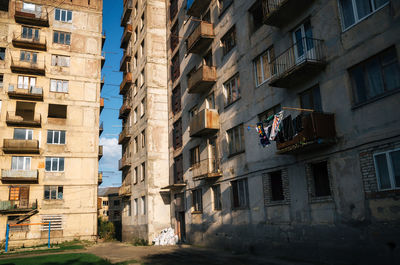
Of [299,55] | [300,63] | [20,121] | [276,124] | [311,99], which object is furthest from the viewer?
[20,121]

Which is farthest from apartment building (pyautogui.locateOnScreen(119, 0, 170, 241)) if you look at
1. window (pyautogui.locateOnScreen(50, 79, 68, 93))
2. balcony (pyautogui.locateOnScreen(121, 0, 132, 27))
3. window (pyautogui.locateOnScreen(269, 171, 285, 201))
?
window (pyautogui.locateOnScreen(269, 171, 285, 201))

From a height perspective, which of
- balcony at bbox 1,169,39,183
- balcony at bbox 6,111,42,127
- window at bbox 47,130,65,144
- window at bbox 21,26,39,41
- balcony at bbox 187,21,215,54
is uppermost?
window at bbox 21,26,39,41

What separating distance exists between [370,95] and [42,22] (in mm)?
37434

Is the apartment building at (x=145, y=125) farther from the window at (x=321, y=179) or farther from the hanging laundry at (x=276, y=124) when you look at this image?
the window at (x=321, y=179)

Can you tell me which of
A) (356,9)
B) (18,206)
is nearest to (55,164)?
(18,206)

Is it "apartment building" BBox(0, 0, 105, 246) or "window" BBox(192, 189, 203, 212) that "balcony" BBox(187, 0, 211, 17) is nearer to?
"window" BBox(192, 189, 203, 212)

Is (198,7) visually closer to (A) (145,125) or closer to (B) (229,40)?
(B) (229,40)

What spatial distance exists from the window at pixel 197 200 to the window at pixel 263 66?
10.7 m

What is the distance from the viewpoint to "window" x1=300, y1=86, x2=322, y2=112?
591 inches

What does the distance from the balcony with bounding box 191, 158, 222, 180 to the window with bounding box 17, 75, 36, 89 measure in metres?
23.6

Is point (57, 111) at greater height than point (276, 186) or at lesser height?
→ greater

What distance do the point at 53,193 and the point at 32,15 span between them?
2036 centimetres

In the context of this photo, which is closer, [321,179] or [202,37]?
[321,179]

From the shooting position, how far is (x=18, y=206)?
33562 millimetres
